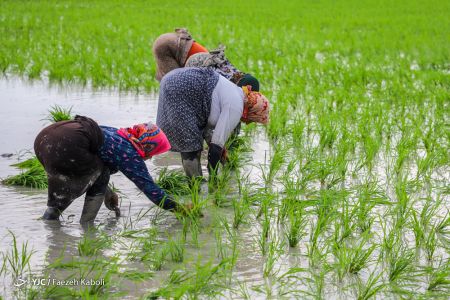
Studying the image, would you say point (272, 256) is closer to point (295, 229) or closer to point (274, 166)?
point (295, 229)

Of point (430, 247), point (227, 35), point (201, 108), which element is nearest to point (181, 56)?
point (201, 108)

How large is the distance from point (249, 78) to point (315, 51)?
4689 millimetres

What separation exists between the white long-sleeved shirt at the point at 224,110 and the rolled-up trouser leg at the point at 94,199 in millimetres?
732

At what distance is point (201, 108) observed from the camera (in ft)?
13.5

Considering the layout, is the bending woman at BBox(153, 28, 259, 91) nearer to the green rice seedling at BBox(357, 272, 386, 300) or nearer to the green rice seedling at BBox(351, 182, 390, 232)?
the green rice seedling at BBox(351, 182, 390, 232)

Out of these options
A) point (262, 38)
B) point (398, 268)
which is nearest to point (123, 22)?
point (262, 38)

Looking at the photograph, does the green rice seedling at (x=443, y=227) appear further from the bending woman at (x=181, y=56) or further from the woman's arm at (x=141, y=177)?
the bending woman at (x=181, y=56)

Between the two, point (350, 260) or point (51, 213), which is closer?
point (350, 260)

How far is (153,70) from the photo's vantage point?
7984 millimetres

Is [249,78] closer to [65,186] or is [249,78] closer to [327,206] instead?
[327,206]

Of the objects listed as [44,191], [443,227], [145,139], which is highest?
[145,139]

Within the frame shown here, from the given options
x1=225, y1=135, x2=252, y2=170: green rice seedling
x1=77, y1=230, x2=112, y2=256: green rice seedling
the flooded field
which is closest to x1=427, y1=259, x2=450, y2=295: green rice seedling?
the flooded field

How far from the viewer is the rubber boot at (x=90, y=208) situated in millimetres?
3594

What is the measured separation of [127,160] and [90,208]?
0.34 m
